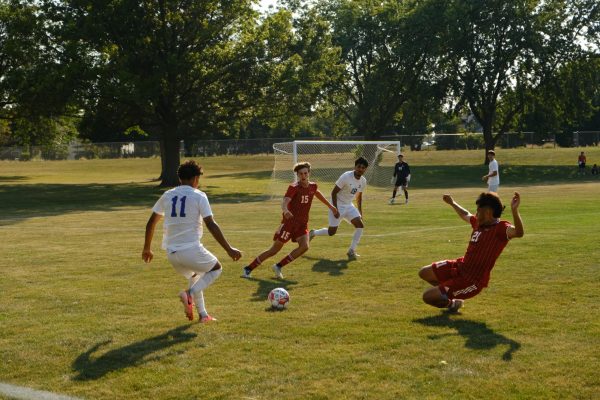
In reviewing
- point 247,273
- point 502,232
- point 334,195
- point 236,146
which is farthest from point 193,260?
point 236,146

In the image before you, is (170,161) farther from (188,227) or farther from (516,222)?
(516,222)

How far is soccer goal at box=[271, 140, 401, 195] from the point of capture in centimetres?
3334

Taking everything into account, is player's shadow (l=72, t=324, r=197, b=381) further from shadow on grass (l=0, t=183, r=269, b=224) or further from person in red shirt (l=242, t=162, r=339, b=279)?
shadow on grass (l=0, t=183, r=269, b=224)

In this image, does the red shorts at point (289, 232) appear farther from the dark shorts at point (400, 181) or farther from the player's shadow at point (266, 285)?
the dark shorts at point (400, 181)

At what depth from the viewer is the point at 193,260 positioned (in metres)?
7.96

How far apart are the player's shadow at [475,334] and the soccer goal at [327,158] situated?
81.3 ft

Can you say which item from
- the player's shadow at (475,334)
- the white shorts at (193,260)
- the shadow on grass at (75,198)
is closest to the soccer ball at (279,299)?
the white shorts at (193,260)

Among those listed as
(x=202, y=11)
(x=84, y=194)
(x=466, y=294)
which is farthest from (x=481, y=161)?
(x=466, y=294)

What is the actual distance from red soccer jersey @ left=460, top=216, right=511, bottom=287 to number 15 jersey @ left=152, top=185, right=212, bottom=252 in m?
2.94

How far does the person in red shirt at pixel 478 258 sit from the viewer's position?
26.9 feet

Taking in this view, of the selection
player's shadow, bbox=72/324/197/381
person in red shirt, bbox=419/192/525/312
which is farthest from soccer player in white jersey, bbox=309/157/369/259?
player's shadow, bbox=72/324/197/381

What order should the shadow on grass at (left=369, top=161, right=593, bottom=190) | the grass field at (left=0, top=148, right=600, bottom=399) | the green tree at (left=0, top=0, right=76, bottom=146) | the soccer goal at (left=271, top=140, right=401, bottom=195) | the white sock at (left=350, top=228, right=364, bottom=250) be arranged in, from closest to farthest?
the grass field at (left=0, top=148, right=600, bottom=399) < the white sock at (left=350, top=228, right=364, bottom=250) < the soccer goal at (left=271, top=140, right=401, bottom=195) < the green tree at (left=0, top=0, right=76, bottom=146) < the shadow on grass at (left=369, top=161, right=593, bottom=190)

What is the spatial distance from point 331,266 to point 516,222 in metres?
4.92

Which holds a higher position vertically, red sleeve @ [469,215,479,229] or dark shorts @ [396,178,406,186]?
red sleeve @ [469,215,479,229]
